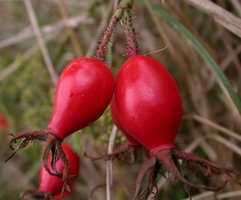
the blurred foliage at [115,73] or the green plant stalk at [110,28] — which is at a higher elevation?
the green plant stalk at [110,28]

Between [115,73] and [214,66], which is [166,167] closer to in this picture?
[214,66]

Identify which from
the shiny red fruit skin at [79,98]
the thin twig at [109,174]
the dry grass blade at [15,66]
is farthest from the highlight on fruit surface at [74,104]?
the dry grass blade at [15,66]

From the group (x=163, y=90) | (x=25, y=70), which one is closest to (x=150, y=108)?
A: (x=163, y=90)

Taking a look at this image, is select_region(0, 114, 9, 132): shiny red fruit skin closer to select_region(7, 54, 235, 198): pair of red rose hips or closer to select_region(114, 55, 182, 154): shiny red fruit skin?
select_region(7, 54, 235, 198): pair of red rose hips

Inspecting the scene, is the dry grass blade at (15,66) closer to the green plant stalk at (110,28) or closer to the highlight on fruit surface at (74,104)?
the green plant stalk at (110,28)

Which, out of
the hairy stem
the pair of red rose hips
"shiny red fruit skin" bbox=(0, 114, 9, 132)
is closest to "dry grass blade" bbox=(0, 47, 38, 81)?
"shiny red fruit skin" bbox=(0, 114, 9, 132)

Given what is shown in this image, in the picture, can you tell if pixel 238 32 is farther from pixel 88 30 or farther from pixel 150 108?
pixel 88 30

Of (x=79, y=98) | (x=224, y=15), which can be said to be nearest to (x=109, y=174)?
(x=79, y=98)
